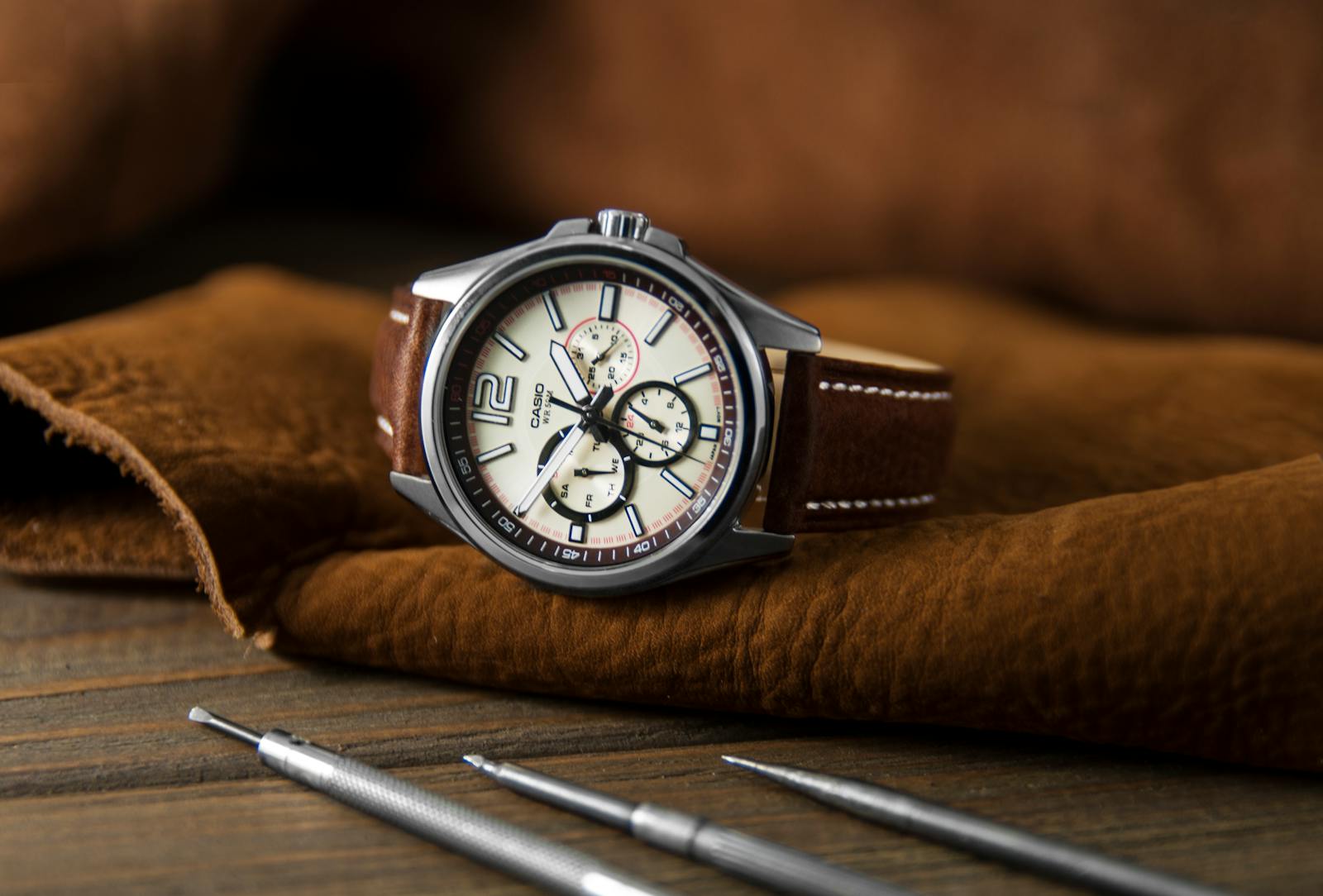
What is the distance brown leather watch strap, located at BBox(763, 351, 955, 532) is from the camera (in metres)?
1.27

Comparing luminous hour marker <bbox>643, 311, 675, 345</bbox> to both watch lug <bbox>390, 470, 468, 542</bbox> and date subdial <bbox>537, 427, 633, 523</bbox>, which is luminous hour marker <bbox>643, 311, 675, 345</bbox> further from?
watch lug <bbox>390, 470, 468, 542</bbox>

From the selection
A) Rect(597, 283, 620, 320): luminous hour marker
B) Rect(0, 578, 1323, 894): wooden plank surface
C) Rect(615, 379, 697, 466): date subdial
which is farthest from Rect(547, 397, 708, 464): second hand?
Rect(0, 578, 1323, 894): wooden plank surface

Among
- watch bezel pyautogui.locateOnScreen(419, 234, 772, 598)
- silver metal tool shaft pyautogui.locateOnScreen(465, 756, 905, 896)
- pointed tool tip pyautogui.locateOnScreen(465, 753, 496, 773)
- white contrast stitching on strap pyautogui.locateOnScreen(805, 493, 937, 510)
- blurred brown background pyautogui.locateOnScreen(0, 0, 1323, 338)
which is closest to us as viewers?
silver metal tool shaft pyautogui.locateOnScreen(465, 756, 905, 896)

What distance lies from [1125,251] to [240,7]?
71.0 inches

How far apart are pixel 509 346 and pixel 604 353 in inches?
4.2

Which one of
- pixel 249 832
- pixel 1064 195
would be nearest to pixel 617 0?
pixel 1064 195

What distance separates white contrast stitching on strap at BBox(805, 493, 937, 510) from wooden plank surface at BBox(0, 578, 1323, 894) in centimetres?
26

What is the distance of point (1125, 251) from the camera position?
2.40 m

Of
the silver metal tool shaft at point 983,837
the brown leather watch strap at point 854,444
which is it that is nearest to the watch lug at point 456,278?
the brown leather watch strap at point 854,444

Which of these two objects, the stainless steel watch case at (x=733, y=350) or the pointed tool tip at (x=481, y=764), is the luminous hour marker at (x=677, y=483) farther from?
the pointed tool tip at (x=481, y=764)

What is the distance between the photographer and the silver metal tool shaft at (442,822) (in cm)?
84

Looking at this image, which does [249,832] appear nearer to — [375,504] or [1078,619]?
[375,504]

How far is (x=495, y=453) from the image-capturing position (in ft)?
4.21

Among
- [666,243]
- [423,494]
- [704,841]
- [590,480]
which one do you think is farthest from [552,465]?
[704,841]
